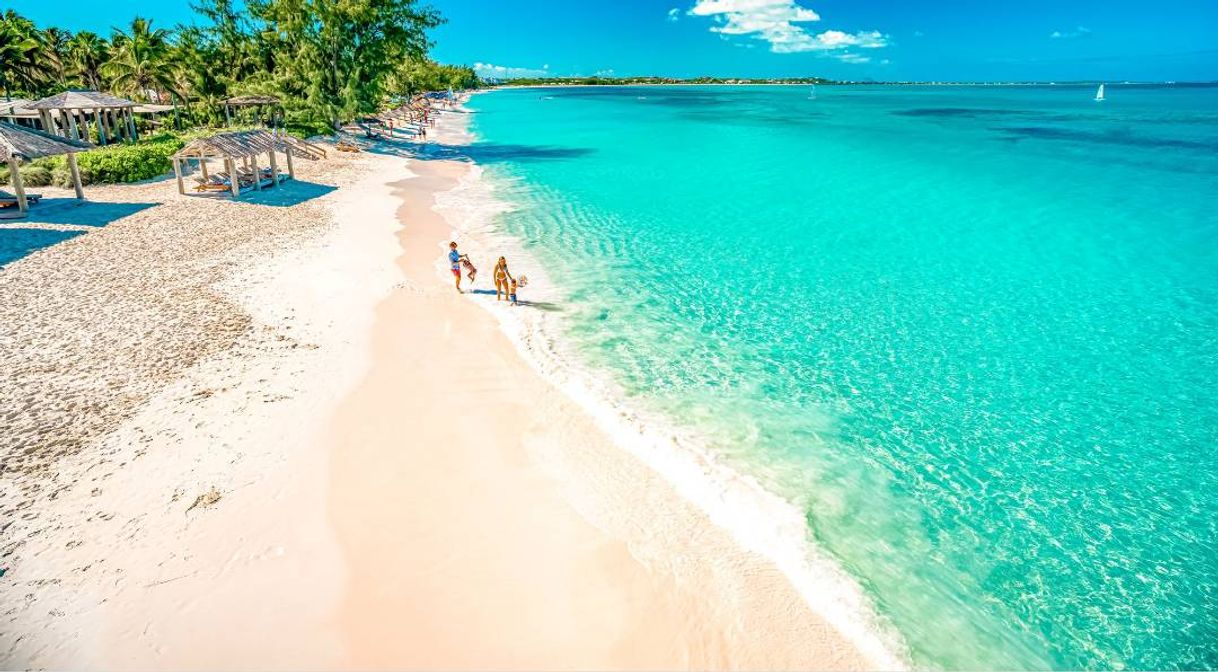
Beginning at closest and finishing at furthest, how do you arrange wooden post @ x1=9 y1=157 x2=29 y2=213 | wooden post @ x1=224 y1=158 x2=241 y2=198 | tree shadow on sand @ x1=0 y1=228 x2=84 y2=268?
tree shadow on sand @ x1=0 y1=228 x2=84 y2=268 → wooden post @ x1=9 y1=157 x2=29 y2=213 → wooden post @ x1=224 y1=158 x2=241 y2=198

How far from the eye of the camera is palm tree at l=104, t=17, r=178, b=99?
133 feet

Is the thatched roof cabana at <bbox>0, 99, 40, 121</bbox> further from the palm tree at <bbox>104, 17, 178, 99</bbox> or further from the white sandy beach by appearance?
the white sandy beach

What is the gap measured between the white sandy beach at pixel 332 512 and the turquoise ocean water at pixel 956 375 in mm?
2177

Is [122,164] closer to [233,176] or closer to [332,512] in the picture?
[233,176]

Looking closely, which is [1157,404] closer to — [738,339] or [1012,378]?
[1012,378]

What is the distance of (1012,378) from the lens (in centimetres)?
1393

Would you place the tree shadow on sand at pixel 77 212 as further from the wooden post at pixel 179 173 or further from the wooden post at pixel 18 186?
the wooden post at pixel 179 173

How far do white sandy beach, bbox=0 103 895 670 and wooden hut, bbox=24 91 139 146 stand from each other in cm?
2402

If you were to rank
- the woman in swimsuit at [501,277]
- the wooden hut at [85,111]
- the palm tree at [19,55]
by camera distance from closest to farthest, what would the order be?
the woman in swimsuit at [501,277]
the wooden hut at [85,111]
the palm tree at [19,55]

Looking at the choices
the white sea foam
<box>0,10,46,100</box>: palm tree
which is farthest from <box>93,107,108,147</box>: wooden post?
the white sea foam

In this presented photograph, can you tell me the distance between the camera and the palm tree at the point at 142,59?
1593 inches

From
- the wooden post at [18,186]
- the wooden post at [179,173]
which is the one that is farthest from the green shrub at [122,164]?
the wooden post at [18,186]

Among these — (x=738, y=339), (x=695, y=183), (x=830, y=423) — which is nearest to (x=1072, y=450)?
(x=830, y=423)

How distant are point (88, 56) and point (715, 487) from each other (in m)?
58.0
